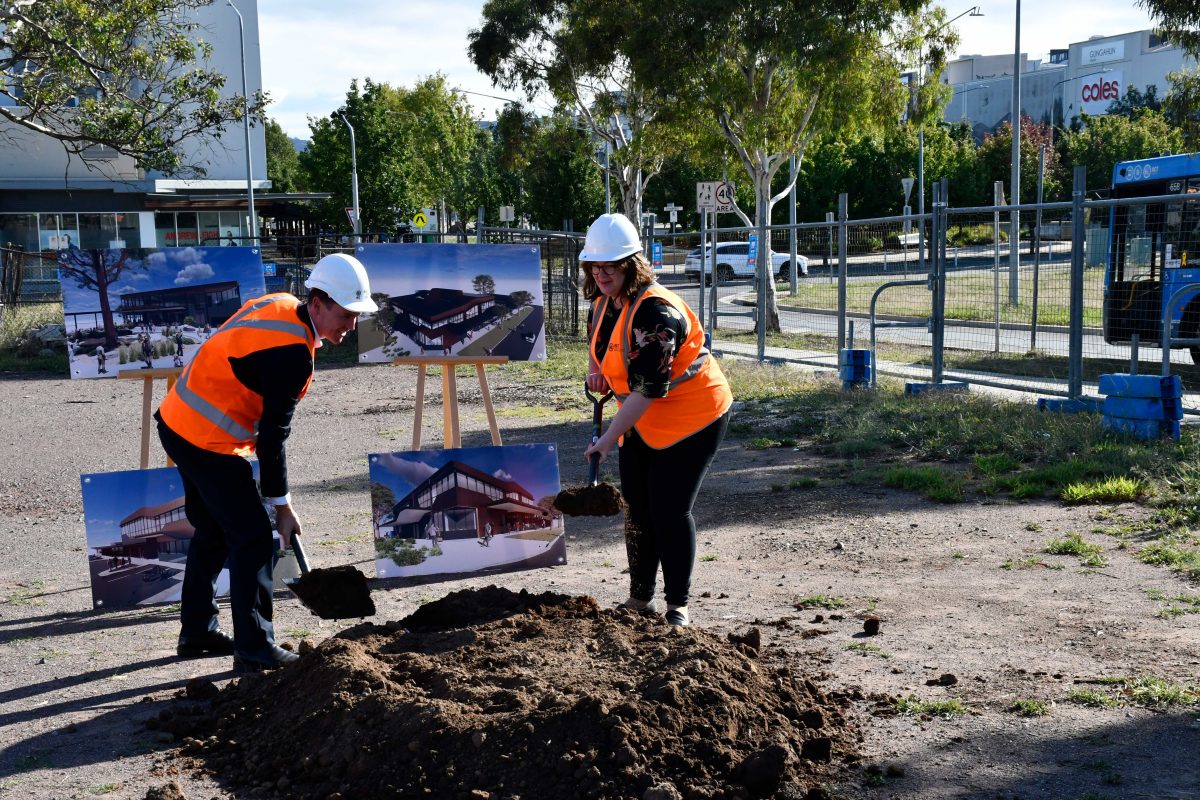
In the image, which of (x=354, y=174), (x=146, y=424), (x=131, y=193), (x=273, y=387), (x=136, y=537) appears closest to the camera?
(x=273, y=387)

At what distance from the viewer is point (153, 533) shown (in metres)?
6.32

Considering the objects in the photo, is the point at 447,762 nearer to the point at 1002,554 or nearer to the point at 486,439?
the point at 1002,554

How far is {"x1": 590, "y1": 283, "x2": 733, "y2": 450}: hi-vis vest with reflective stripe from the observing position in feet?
16.5

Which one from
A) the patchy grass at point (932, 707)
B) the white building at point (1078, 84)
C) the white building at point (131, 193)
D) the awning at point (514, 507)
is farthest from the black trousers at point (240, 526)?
the white building at point (1078, 84)

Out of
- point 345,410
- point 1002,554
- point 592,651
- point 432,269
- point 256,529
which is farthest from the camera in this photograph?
point 345,410

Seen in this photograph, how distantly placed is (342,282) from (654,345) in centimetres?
132

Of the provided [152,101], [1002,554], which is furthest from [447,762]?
[152,101]

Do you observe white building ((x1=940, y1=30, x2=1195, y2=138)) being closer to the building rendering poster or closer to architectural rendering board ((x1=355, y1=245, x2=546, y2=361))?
architectural rendering board ((x1=355, y1=245, x2=546, y2=361))

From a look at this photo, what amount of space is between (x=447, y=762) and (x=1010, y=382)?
1025 cm

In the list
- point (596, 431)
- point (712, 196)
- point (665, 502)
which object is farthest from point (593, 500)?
point (712, 196)

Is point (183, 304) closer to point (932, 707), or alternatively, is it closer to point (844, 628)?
point (844, 628)

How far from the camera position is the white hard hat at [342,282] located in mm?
4891

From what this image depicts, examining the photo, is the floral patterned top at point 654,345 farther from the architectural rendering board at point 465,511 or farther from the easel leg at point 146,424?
the easel leg at point 146,424

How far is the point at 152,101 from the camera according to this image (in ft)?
52.9
